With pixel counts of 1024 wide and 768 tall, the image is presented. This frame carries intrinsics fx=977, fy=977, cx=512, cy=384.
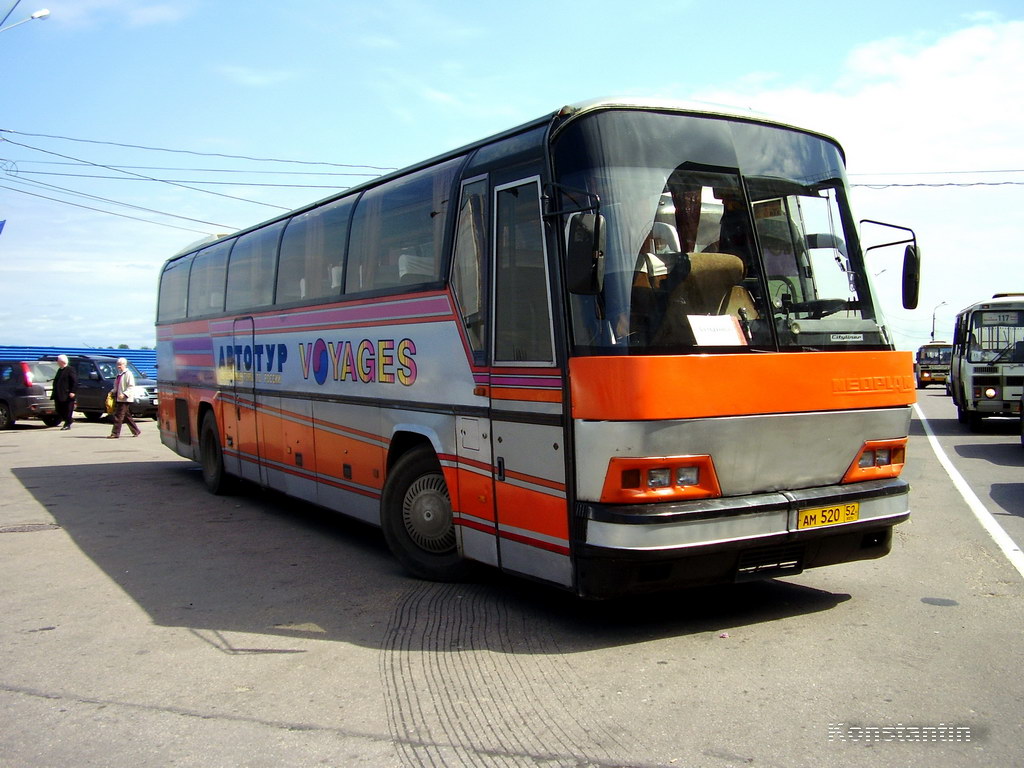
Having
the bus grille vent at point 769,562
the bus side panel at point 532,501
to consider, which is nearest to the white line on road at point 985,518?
the bus grille vent at point 769,562

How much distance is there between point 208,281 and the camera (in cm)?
1369

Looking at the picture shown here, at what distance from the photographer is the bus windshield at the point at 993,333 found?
68.7 ft

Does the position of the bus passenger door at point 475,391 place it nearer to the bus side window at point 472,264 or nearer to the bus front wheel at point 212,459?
the bus side window at point 472,264

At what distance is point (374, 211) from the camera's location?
8812 millimetres

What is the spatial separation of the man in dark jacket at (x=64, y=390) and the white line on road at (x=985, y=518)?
21.0 metres

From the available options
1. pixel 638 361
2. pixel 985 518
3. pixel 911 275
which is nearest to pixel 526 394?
pixel 638 361

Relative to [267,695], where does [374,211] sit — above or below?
above

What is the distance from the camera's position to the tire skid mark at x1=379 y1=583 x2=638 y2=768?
4277mm

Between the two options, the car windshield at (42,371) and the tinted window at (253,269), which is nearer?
the tinted window at (253,269)

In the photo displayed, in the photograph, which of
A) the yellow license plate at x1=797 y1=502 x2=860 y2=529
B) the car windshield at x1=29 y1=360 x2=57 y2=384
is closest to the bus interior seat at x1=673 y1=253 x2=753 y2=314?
the yellow license plate at x1=797 y1=502 x2=860 y2=529

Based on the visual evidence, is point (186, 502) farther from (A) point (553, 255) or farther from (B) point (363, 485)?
(A) point (553, 255)

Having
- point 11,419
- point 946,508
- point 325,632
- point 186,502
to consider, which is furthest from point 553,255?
point 11,419

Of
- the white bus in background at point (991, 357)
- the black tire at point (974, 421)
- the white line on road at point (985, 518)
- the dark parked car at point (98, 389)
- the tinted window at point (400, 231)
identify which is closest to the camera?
the tinted window at point (400, 231)

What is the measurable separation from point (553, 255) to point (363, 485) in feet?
12.0
